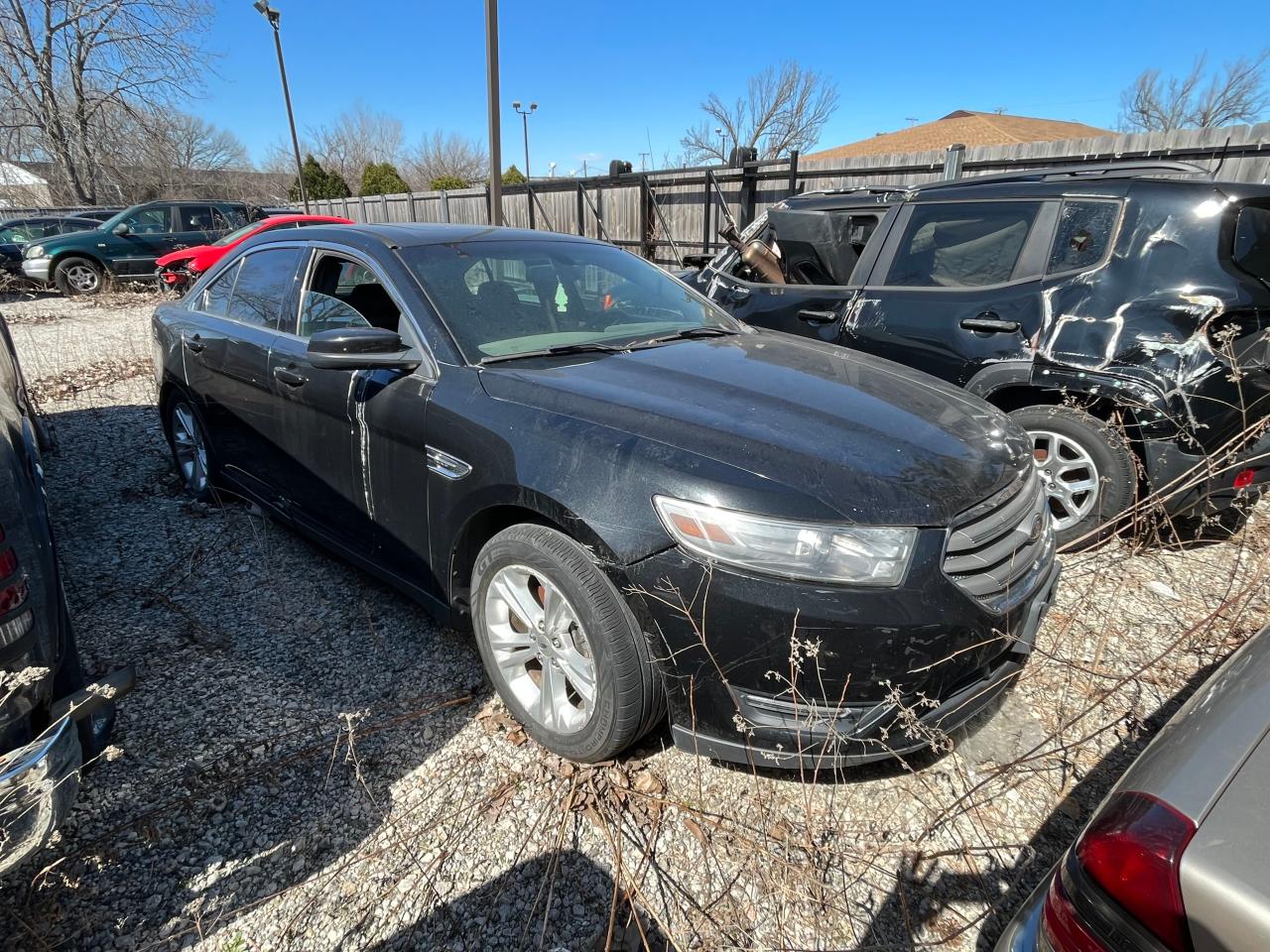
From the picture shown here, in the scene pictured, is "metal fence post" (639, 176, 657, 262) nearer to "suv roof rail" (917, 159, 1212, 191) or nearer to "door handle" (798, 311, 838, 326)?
"door handle" (798, 311, 838, 326)

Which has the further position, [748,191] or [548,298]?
[748,191]

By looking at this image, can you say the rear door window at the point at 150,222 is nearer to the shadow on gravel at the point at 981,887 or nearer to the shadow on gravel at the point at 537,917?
the shadow on gravel at the point at 537,917

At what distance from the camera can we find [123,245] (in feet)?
46.0

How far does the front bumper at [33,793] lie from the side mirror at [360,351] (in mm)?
1421

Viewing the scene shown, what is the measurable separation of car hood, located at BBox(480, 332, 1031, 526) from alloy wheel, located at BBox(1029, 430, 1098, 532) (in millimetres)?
1166

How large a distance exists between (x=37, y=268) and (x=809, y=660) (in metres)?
17.9

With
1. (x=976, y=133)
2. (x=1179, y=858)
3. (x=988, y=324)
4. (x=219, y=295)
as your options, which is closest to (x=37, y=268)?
(x=219, y=295)

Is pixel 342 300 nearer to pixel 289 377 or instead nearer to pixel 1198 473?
pixel 289 377

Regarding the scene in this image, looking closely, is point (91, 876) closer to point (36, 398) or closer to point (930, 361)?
point (930, 361)

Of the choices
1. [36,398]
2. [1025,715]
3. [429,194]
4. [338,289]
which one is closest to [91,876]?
[338,289]

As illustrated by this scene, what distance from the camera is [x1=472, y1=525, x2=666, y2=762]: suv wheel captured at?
1.97 metres

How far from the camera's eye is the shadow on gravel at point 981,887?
1766 millimetres

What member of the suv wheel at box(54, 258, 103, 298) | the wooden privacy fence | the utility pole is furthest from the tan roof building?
the suv wheel at box(54, 258, 103, 298)

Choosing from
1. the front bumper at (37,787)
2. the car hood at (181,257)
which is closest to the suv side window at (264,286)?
the front bumper at (37,787)
